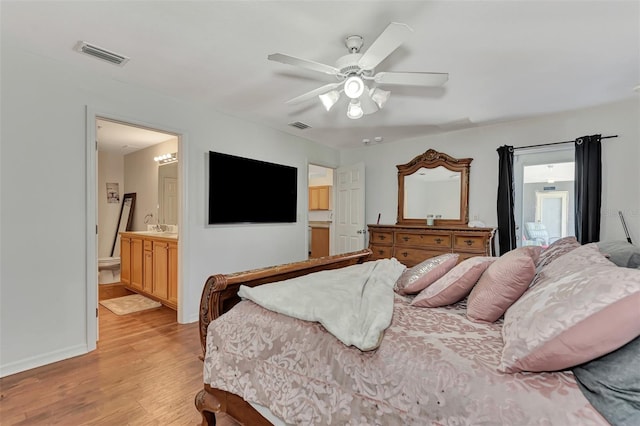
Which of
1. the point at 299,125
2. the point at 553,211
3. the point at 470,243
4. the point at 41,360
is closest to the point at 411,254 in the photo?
the point at 470,243

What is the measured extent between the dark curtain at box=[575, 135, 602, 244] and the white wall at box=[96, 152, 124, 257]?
288 inches

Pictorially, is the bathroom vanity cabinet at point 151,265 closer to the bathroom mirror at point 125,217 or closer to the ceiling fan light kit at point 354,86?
the bathroom mirror at point 125,217

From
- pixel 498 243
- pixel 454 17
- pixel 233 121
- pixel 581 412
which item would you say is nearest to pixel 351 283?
pixel 581 412

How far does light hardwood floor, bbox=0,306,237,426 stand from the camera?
178 cm

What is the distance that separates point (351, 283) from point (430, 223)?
3070mm

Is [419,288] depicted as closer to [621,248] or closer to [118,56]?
[621,248]

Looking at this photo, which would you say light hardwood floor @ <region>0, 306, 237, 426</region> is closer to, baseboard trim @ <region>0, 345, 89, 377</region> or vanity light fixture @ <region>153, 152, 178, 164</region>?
baseboard trim @ <region>0, 345, 89, 377</region>

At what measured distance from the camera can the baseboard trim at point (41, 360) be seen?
2.23m

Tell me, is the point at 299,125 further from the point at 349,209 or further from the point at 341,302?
the point at 341,302

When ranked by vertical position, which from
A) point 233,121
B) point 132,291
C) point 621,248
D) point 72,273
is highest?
point 233,121

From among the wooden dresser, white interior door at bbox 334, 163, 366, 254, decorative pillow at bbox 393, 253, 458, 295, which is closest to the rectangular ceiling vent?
decorative pillow at bbox 393, 253, 458, 295

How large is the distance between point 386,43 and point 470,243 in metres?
3.05

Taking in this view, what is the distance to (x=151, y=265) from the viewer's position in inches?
156

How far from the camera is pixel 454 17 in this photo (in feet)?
6.05
